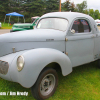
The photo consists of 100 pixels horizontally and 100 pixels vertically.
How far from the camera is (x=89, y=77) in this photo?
12.2 ft

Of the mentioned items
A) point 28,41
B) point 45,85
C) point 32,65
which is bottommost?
point 45,85

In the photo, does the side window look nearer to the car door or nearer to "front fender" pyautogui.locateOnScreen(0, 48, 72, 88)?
the car door

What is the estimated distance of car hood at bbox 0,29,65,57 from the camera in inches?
103

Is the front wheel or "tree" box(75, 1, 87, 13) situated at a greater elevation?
"tree" box(75, 1, 87, 13)

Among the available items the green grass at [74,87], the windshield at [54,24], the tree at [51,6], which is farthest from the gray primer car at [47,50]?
the tree at [51,6]

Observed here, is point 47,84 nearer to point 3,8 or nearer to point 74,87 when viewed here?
point 74,87

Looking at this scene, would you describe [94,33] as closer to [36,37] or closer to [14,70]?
[36,37]

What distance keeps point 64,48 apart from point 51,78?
82 cm

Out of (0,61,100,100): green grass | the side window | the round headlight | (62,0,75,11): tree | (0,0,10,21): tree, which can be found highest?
(62,0,75,11): tree

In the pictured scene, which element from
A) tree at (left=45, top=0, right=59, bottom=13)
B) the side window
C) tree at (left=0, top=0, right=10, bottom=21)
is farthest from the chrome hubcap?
tree at (left=45, top=0, right=59, bottom=13)

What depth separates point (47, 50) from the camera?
101 inches

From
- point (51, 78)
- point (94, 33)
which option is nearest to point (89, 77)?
point (94, 33)

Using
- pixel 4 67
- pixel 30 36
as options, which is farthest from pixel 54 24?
pixel 4 67

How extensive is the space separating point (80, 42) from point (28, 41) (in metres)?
1.47
